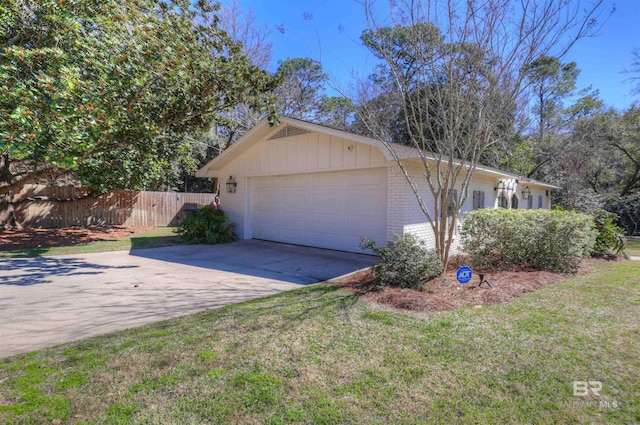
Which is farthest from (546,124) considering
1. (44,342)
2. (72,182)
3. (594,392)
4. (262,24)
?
(72,182)

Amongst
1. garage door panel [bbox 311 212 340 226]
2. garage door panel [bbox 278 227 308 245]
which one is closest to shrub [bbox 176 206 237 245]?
garage door panel [bbox 278 227 308 245]

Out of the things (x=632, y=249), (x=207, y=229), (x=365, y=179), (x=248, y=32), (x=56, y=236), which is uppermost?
(x=248, y=32)

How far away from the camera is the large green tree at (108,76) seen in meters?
5.32

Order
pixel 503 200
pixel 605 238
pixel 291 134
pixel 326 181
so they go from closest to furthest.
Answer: pixel 605 238
pixel 326 181
pixel 291 134
pixel 503 200

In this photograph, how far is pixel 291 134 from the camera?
1009 centimetres

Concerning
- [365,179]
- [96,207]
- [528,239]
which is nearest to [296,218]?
[365,179]

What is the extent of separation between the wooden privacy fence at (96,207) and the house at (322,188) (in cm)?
584

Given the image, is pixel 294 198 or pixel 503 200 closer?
pixel 294 198

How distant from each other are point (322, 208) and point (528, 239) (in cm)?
524

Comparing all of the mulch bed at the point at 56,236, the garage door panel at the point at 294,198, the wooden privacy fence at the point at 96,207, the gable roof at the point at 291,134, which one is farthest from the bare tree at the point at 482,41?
the wooden privacy fence at the point at 96,207

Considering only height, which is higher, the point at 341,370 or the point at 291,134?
the point at 291,134

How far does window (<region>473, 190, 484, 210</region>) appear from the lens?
1075 cm
